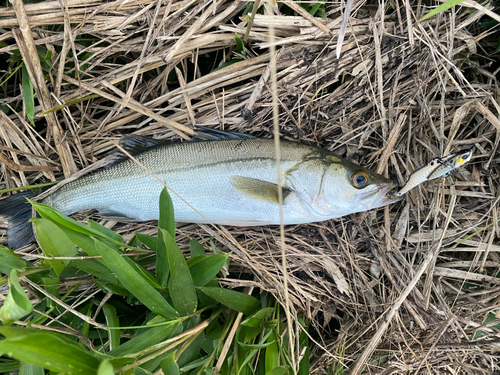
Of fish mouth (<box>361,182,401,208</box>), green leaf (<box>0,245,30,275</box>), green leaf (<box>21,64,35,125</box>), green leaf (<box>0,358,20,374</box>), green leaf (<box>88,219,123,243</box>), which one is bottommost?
fish mouth (<box>361,182,401,208</box>)

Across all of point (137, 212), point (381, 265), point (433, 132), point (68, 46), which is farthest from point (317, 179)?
point (68, 46)

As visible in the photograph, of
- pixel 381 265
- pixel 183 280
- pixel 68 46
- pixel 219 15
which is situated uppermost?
pixel 68 46

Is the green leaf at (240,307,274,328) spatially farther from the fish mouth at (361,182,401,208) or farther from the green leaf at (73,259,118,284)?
the fish mouth at (361,182,401,208)

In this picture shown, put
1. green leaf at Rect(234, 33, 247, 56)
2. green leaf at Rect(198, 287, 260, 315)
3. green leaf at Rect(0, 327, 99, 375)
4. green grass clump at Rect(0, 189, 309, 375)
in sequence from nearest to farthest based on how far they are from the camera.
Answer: green leaf at Rect(0, 327, 99, 375)
green grass clump at Rect(0, 189, 309, 375)
green leaf at Rect(198, 287, 260, 315)
green leaf at Rect(234, 33, 247, 56)

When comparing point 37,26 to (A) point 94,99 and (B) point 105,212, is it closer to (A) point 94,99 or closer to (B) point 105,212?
(A) point 94,99

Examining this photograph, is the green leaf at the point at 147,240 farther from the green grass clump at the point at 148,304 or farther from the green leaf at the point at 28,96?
the green leaf at the point at 28,96

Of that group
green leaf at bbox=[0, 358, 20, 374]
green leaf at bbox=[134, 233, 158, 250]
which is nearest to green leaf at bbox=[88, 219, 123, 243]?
green leaf at bbox=[134, 233, 158, 250]

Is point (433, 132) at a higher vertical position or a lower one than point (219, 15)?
lower

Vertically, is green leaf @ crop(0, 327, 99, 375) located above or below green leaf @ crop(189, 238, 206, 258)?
above
